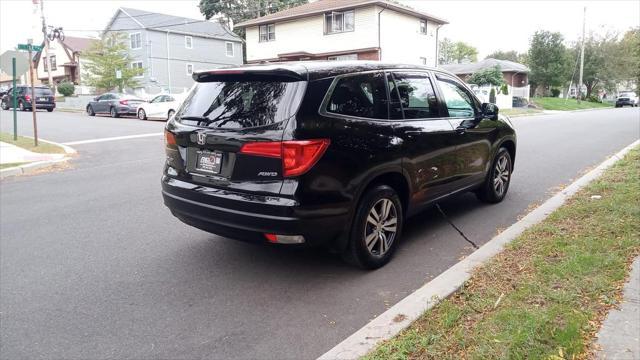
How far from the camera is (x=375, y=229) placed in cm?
450

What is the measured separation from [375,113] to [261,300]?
1858mm

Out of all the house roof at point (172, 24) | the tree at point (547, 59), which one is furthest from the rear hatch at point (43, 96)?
the tree at point (547, 59)

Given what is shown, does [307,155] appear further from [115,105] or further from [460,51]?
[460,51]

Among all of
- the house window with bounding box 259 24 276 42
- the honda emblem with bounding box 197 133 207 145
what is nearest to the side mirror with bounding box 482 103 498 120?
the honda emblem with bounding box 197 133 207 145

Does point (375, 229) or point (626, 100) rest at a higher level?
point (626, 100)

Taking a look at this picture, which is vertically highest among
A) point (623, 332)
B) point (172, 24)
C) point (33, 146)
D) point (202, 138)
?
point (172, 24)

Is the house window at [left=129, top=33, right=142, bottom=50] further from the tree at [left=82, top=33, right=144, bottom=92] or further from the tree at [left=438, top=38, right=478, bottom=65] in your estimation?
the tree at [left=438, top=38, right=478, bottom=65]

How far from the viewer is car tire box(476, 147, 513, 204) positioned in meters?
6.63

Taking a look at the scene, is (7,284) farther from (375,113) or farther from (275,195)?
(375,113)

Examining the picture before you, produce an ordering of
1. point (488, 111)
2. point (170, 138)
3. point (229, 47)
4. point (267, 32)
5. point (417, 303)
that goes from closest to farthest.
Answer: point (417, 303)
point (170, 138)
point (488, 111)
point (267, 32)
point (229, 47)

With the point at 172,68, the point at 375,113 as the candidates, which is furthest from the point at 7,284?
the point at 172,68

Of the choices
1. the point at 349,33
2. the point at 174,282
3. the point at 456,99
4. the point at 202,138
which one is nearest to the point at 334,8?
the point at 349,33

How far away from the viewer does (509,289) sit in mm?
3785

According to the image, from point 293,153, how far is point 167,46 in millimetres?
44215
